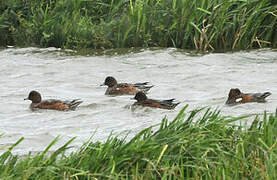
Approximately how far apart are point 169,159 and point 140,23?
9.49 m

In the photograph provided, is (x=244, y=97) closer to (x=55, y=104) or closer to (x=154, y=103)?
(x=154, y=103)

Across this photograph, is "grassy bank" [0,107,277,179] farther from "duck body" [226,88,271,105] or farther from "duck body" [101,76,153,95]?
"duck body" [101,76,153,95]

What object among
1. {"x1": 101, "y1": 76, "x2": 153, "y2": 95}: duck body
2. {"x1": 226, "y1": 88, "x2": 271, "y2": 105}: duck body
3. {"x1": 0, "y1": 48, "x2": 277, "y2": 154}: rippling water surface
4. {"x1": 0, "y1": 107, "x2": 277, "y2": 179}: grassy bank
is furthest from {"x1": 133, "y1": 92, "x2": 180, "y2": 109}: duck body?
{"x1": 0, "y1": 107, "x2": 277, "y2": 179}: grassy bank

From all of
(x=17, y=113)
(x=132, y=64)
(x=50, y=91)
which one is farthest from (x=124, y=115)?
(x=132, y=64)

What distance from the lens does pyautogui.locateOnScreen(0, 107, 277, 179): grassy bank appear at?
226 inches

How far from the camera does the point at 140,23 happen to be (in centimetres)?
1533

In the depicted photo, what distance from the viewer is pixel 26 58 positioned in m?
15.4

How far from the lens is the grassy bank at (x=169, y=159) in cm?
574

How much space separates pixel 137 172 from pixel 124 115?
4.74 m

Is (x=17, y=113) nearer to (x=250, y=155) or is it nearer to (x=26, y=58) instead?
(x=26, y=58)

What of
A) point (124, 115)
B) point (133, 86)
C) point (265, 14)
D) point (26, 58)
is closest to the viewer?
point (124, 115)

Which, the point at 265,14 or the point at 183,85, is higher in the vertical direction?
the point at 265,14

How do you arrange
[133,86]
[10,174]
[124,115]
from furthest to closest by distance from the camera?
[133,86] → [124,115] → [10,174]

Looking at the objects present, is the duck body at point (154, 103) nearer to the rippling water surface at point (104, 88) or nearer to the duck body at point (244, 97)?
the rippling water surface at point (104, 88)
